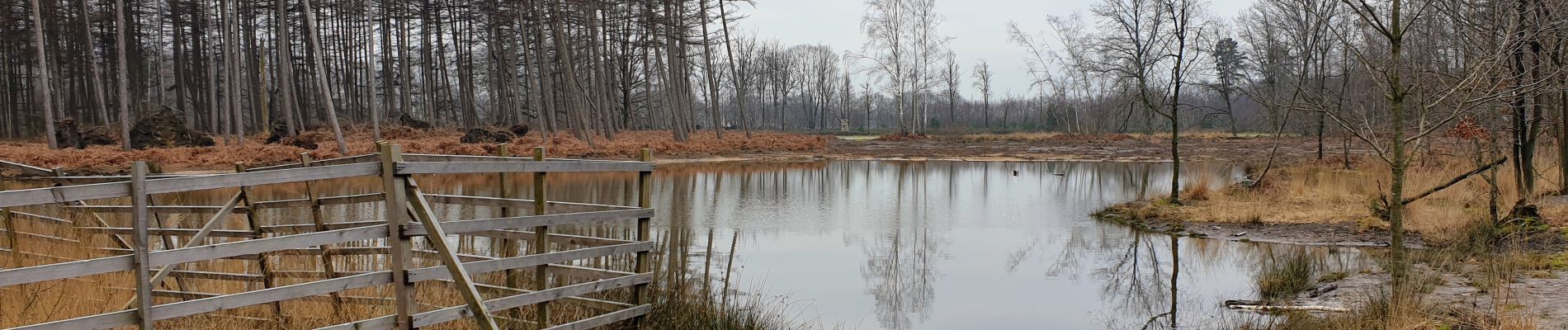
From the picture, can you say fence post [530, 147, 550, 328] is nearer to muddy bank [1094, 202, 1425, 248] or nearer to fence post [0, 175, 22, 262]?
fence post [0, 175, 22, 262]

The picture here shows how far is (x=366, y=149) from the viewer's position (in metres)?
28.3

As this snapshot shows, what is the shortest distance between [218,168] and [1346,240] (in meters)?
22.7

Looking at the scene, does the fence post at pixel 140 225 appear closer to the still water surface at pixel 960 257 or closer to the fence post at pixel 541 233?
the fence post at pixel 541 233

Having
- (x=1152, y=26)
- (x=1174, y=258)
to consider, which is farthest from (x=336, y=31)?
(x=1174, y=258)

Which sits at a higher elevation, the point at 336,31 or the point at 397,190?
the point at 336,31

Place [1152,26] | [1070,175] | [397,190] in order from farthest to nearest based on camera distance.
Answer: [1070,175], [1152,26], [397,190]

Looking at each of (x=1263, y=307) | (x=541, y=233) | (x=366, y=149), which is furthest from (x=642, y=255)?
(x=366, y=149)

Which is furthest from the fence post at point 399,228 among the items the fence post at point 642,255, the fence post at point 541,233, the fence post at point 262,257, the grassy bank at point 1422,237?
the grassy bank at point 1422,237

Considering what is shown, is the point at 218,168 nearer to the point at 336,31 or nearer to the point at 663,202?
the point at 663,202

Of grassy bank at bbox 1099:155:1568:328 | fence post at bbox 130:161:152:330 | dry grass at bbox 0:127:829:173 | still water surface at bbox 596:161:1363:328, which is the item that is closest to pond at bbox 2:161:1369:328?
still water surface at bbox 596:161:1363:328

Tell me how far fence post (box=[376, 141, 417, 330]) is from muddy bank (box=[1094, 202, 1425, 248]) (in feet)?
36.2

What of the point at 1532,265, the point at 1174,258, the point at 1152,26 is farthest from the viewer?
the point at 1152,26

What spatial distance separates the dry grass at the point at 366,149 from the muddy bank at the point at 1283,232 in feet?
29.8

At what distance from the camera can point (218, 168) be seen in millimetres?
22547
